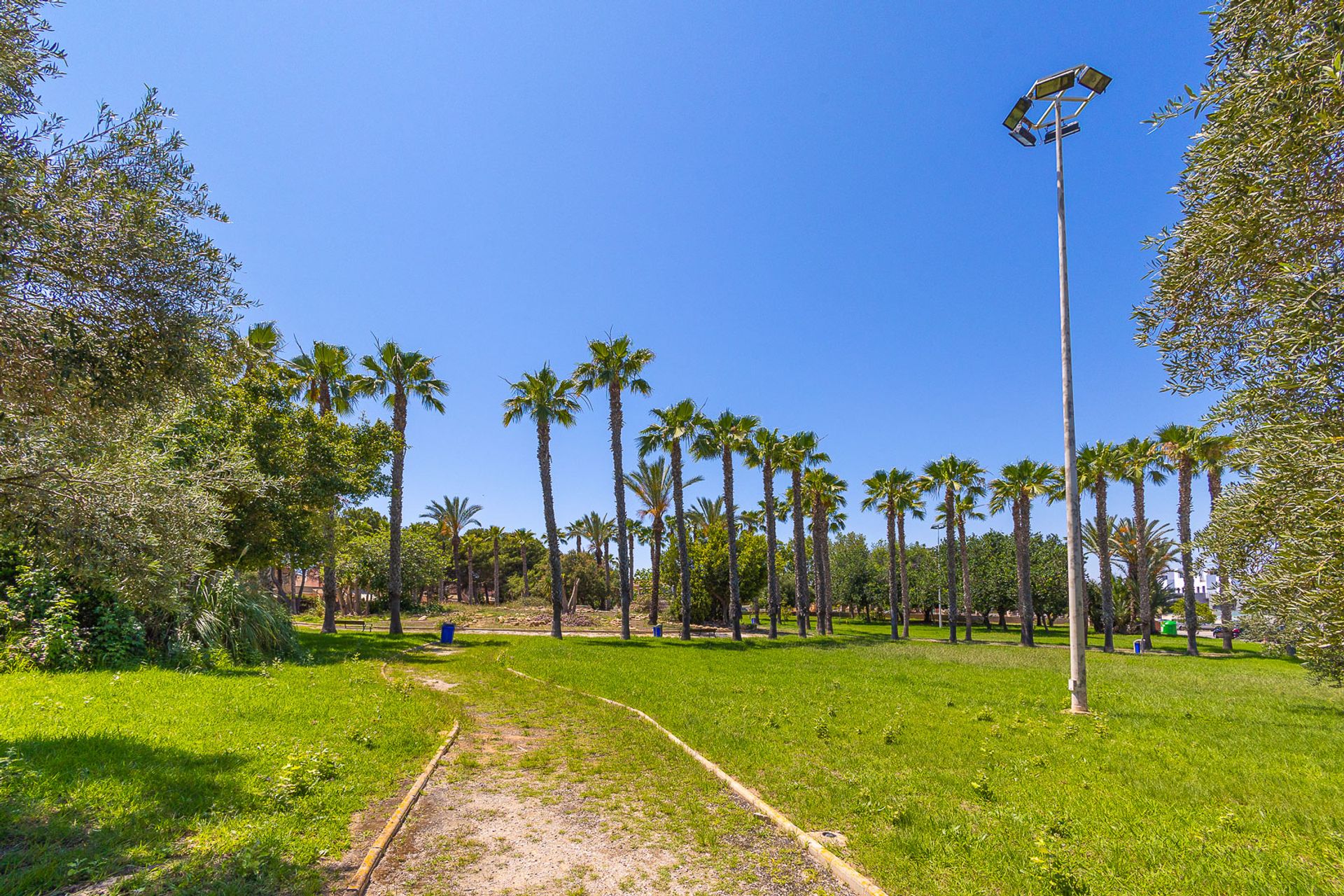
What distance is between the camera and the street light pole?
1304 cm

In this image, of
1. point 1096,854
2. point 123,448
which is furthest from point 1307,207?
point 123,448

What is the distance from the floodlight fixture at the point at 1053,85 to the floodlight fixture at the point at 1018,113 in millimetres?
179

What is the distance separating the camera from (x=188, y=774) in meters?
6.51

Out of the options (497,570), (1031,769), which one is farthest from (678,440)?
(497,570)

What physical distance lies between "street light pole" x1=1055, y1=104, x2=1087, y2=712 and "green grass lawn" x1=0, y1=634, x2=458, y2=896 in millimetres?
12628

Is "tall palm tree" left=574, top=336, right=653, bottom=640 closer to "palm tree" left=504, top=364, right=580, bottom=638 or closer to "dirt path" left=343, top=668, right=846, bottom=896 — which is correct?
"palm tree" left=504, top=364, right=580, bottom=638

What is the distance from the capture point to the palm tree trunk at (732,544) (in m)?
31.7

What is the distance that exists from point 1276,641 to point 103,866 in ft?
42.2

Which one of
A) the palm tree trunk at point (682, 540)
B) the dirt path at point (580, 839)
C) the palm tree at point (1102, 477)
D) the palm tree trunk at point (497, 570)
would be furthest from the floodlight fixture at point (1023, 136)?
the palm tree trunk at point (497, 570)

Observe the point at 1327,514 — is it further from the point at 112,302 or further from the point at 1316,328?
the point at 112,302

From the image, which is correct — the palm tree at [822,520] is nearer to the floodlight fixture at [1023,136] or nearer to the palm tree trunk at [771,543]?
the palm tree trunk at [771,543]

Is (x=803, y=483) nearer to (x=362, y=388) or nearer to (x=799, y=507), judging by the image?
(x=799, y=507)

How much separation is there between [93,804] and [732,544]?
29.5 meters

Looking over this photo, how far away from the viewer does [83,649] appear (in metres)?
12.2
